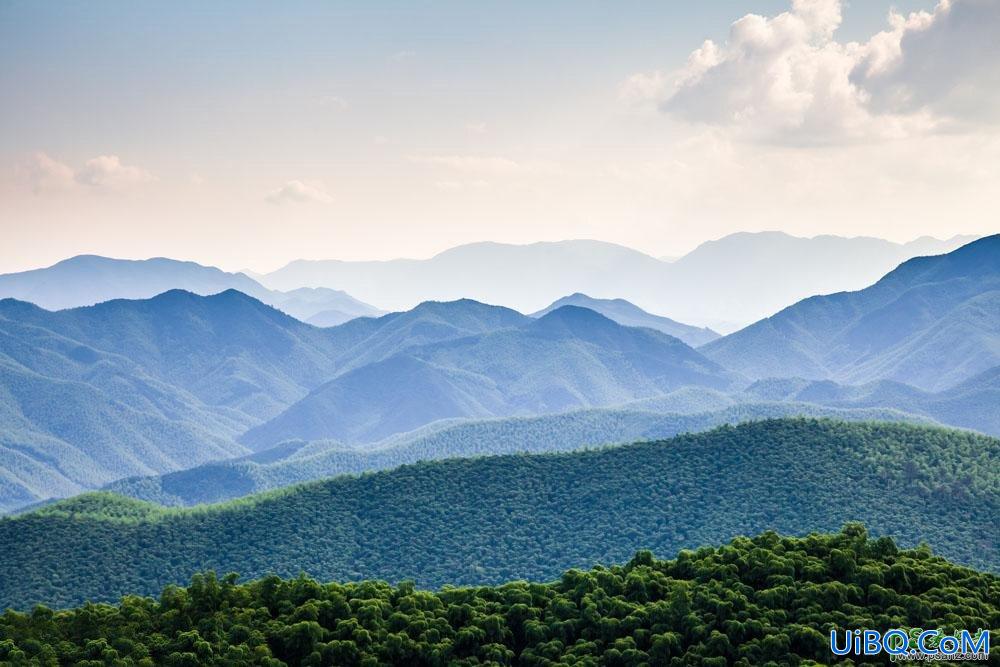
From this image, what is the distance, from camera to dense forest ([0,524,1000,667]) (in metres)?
30.5

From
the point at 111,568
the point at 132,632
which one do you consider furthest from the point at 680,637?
the point at 111,568

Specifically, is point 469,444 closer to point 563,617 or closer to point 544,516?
point 544,516

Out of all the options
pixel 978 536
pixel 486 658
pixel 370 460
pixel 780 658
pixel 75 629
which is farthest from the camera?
pixel 370 460

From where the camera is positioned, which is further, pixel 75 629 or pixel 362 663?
pixel 75 629

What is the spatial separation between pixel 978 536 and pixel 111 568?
52.5m

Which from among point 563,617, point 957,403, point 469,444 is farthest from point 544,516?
point 957,403

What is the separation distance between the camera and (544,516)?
7362cm

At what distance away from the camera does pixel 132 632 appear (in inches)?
1284

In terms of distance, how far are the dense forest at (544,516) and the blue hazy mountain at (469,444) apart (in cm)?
7485

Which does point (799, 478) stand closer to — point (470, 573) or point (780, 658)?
point (470, 573)

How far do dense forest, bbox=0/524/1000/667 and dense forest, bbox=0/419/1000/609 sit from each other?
31.7m

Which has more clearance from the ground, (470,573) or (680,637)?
(470,573)

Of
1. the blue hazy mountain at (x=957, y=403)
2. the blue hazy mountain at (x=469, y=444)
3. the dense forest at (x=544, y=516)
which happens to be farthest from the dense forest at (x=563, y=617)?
the blue hazy mountain at (x=957, y=403)

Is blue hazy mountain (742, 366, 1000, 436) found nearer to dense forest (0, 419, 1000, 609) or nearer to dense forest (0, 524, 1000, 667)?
dense forest (0, 419, 1000, 609)
